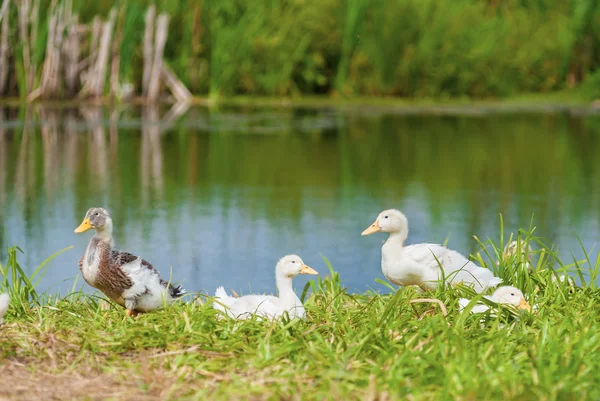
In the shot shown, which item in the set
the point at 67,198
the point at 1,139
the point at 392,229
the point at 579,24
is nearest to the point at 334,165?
the point at 67,198

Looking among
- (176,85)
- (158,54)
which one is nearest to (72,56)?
(158,54)

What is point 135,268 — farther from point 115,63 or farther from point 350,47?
point 350,47

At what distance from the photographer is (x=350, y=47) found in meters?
23.1

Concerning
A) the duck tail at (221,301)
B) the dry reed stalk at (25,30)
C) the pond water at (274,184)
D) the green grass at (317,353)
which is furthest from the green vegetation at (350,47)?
the green grass at (317,353)

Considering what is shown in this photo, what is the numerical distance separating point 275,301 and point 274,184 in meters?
7.28

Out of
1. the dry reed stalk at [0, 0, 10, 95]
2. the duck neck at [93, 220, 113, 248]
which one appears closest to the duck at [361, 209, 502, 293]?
the duck neck at [93, 220, 113, 248]

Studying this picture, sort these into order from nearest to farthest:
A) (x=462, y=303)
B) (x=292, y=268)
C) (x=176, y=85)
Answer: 1. (x=462, y=303)
2. (x=292, y=268)
3. (x=176, y=85)

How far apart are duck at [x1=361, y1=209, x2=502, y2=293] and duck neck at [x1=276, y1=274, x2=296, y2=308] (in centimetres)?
67

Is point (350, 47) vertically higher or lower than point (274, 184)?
higher

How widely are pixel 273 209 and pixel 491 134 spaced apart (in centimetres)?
826

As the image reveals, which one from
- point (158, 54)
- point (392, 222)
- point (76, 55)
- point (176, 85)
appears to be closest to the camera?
point (392, 222)

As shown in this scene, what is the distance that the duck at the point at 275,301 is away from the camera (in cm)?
465

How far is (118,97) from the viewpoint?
21578 millimetres

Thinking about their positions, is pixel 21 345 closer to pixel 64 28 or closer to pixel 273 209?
pixel 273 209
